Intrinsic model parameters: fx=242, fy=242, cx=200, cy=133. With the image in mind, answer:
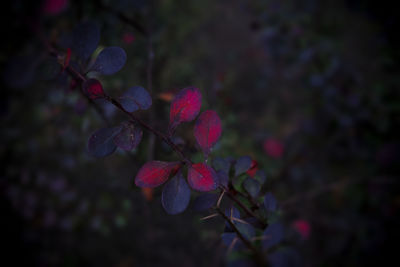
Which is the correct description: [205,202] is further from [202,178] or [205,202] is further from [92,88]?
[92,88]

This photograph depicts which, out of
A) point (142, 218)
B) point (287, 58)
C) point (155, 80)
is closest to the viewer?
point (287, 58)

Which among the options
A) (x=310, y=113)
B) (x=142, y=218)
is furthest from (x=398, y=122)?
(x=142, y=218)

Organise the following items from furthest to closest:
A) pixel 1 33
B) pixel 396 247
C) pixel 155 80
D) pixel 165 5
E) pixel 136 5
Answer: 1. pixel 165 5
2. pixel 155 80
3. pixel 396 247
4. pixel 1 33
5. pixel 136 5

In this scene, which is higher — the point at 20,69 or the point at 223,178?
the point at 20,69

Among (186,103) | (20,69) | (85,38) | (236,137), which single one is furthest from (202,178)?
(236,137)

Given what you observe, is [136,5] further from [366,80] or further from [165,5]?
[366,80]

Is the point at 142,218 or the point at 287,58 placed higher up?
the point at 287,58

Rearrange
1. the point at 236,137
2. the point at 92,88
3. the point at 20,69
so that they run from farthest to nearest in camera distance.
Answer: the point at 236,137 < the point at 20,69 < the point at 92,88
